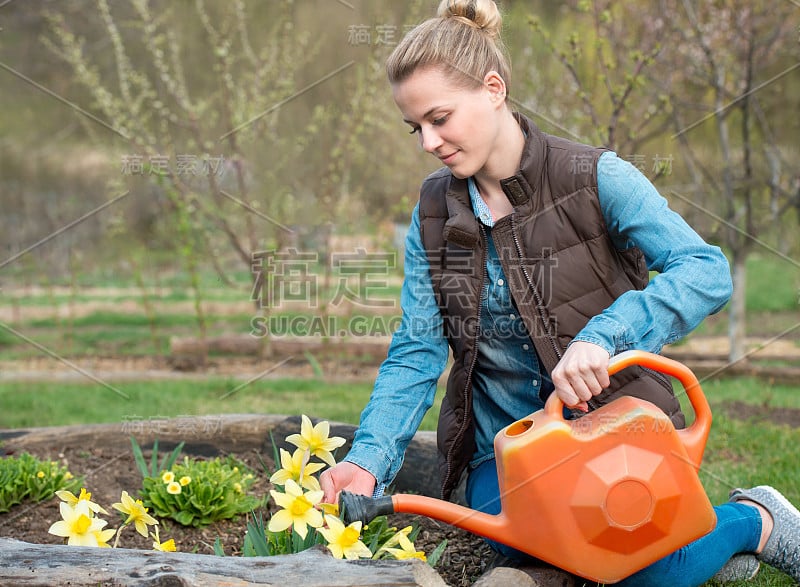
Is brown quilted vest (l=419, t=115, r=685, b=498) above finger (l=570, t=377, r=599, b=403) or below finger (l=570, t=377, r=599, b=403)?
above

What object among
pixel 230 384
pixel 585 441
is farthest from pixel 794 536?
pixel 230 384

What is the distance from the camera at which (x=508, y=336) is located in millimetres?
1930

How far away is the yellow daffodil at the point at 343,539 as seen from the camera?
1.41 meters

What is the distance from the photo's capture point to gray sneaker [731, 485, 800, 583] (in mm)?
1868

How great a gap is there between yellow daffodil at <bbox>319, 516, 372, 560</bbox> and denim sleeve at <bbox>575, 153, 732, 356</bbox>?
21.3 inches

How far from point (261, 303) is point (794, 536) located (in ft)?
12.5

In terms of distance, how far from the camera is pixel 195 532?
2092 millimetres

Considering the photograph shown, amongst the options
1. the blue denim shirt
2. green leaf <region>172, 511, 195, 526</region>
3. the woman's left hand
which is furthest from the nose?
green leaf <region>172, 511, 195, 526</region>

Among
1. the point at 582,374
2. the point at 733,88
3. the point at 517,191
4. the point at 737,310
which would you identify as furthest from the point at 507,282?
the point at 733,88

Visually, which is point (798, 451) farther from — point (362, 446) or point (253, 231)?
point (253, 231)

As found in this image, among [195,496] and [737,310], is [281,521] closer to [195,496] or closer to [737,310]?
[195,496]

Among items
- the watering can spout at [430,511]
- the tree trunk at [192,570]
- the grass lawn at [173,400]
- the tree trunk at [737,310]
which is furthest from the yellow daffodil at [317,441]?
the tree trunk at [737,310]

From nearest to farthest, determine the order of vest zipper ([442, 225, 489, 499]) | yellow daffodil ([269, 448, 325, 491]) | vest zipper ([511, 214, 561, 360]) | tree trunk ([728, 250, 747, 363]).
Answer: yellow daffodil ([269, 448, 325, 491]) → vest zipper ([511, 214, 561, 360]) → vest zipper ([442, 225, 489, 499]) → tree trunk ([728, 250, 747, 363])

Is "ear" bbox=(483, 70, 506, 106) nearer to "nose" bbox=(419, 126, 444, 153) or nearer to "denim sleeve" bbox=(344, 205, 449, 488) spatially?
"nose" bbox=(419, 126, 444, 153)
